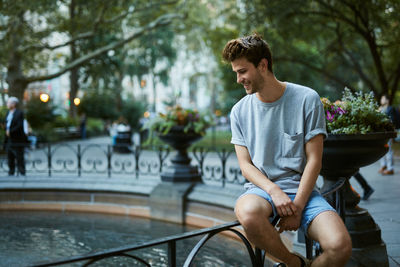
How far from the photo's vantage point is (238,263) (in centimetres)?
480

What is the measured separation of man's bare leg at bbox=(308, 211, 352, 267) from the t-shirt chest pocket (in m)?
0.48

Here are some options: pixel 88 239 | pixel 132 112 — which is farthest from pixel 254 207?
pixel 132 112

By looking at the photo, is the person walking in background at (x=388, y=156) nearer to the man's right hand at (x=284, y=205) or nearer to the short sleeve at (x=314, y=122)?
the short sleeve at (x=314, y=122)

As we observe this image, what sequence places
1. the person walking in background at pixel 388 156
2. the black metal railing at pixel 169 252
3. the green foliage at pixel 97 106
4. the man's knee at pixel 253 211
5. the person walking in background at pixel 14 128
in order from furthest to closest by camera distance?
the green foliage at pixel 97 106, the person walking in background at pixel 388 156, the person walking in background at pixel 14 128, the man's knee at pixel 253 211, the black metal railing at pixel 169 252

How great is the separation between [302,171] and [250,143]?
0.39 m

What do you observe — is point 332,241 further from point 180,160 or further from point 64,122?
point 64,122

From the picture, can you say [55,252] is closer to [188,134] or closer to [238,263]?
[238,263]

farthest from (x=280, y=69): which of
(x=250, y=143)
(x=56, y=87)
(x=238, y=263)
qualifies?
(x=56, y=87)

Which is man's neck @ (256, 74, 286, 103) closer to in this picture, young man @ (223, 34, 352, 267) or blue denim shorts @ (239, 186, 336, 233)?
young man @ (223, 34, 352, 267)

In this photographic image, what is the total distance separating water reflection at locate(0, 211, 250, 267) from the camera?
16.0 ft

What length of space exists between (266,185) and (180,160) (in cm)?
459

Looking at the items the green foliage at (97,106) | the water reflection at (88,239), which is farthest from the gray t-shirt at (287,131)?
the green foliage at (97,106)

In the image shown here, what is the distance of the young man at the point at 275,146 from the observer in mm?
2443

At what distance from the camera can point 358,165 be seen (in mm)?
3482
